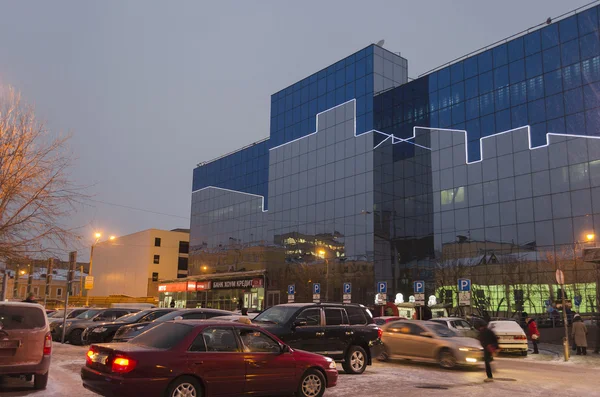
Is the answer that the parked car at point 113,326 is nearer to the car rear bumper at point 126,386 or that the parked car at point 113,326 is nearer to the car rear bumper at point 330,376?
the car rear bumper at point 330,376

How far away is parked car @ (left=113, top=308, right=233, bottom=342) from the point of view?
53.7 feet

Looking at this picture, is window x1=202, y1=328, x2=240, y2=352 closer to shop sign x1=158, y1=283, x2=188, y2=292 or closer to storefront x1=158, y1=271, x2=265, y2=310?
storefront x1=158, y1=271, x2=265, y2=310

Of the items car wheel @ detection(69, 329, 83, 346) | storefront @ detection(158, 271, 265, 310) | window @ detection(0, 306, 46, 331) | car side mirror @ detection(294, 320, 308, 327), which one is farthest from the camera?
storefront @ detection(158, 271, 265, 310)

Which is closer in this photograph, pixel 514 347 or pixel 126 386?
pixel 126 386

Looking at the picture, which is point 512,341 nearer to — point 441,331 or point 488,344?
point 441,331

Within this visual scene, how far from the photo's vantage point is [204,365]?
8719 millimetres

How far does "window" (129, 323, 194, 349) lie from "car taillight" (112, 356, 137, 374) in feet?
2.02

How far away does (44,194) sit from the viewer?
17234 millimetres

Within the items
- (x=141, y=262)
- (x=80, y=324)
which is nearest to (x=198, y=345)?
(x=80, y=324)

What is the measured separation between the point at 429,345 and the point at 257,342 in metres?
9.01

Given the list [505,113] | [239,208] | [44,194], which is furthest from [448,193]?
[44,194]

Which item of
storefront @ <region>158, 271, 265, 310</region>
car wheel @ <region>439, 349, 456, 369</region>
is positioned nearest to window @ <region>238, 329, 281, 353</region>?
car wheel @ <region>439, 349, 456, 369</region>

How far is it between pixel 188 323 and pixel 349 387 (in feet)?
14.1

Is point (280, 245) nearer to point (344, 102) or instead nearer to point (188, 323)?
point (344, 102)
